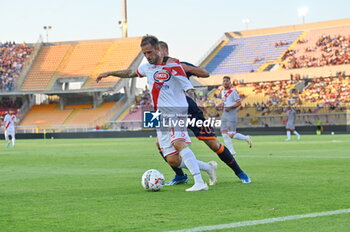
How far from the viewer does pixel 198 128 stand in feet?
33.2

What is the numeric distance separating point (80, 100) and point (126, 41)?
8.53 metres

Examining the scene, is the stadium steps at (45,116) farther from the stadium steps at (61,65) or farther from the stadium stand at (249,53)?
the stadium stand at (249,53)

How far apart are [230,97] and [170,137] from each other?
10.9 metres

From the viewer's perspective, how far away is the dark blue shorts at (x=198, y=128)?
10.1 m

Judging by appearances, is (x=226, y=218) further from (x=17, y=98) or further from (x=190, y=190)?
(x=17, y=98)

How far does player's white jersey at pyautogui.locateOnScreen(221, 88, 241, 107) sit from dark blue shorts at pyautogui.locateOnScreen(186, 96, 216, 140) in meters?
9.24

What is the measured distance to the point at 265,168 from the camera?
1445 centimetres

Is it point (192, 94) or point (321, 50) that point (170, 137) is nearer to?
point (192, 94)

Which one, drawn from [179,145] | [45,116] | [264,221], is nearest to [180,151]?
[179,145]

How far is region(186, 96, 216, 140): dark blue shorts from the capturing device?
1009 cm

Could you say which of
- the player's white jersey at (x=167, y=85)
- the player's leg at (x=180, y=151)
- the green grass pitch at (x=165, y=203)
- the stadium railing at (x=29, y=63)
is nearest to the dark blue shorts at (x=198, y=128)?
the player's leg at (x=180, y=151)

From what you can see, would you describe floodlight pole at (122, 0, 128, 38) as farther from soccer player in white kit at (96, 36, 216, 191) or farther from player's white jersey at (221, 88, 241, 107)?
soccer player in white kit at (96, 36, 216, 191)

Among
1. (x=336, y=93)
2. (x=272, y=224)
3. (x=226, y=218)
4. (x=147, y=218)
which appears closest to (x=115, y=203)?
(x=147, y=218)

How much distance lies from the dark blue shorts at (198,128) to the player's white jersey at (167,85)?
495 millimetres
